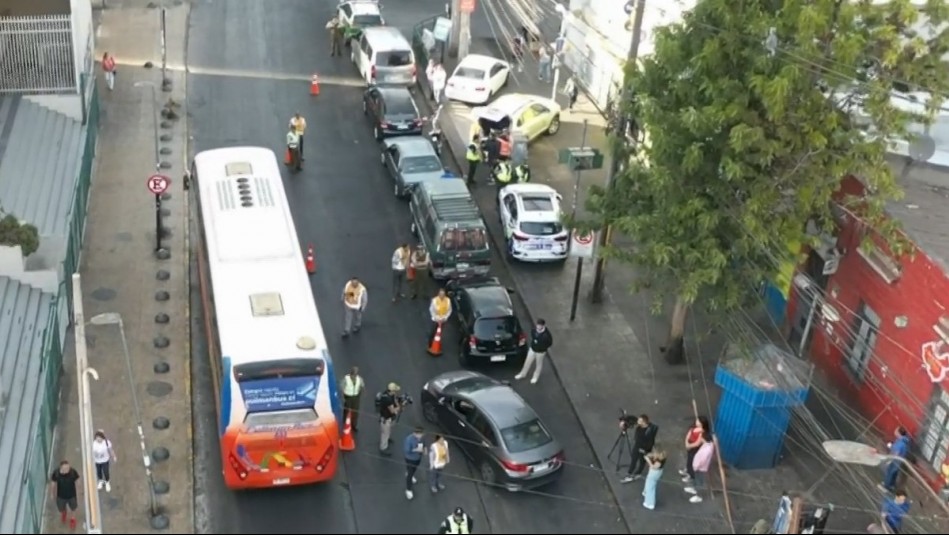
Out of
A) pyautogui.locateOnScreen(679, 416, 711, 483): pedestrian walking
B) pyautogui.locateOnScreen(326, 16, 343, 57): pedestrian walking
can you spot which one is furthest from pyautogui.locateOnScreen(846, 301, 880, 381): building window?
pyautogui.locateOnScreen(326, 16, 343, 57): pedestrian walking

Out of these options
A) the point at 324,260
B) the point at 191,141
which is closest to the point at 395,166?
the point at 324,260

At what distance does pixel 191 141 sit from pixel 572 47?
14320mm

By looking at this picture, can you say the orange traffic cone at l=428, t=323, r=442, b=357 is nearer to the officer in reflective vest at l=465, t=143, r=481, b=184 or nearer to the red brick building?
the red brick building

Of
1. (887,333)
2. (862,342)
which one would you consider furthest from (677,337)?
(887,333)

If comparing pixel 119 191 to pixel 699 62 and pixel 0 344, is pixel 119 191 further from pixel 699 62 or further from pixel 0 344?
pixel 699 62

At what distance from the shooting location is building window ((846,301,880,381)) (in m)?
23.9

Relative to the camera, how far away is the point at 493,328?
2439 centimetres

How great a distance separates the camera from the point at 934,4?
2072 cm

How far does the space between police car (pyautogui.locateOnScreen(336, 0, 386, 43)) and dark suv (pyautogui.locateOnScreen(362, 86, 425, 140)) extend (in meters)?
6.59

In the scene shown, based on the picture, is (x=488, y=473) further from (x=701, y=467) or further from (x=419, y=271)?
(x=419, y=271)

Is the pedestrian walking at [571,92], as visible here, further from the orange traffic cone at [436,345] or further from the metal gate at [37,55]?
the metal gate at [37,55]

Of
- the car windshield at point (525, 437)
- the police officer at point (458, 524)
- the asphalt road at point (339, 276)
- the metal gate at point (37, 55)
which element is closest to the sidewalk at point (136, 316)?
the asphalt road at point (339, 276)

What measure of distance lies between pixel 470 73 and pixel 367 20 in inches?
245

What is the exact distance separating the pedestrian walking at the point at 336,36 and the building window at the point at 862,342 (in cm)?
2392
